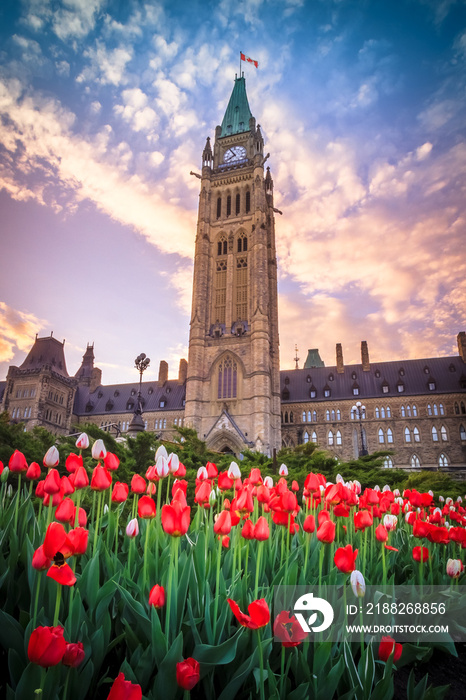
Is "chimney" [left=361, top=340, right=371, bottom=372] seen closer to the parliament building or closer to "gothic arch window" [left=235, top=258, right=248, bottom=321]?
the parliament building

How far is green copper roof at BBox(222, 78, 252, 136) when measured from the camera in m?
50.8

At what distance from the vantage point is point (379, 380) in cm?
4775

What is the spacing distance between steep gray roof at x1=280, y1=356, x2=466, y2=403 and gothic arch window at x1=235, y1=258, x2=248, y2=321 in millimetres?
14227

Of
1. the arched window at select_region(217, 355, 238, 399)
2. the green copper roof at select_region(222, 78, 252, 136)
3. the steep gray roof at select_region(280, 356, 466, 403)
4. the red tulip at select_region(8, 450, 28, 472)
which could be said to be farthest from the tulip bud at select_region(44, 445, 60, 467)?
the green copper roof at select_region(222, 78, 252, 136)

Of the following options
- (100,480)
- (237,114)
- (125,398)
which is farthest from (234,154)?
(100,480)

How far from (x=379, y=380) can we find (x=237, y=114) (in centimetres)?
3822

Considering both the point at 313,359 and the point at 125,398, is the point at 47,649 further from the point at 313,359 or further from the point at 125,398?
the point at 313,359

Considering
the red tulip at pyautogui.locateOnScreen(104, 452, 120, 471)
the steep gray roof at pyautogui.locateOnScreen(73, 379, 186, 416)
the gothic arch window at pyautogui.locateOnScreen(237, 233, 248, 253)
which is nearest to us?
the red tulip at pyautogui.locateOnScreen(104, 452, 120, 471)

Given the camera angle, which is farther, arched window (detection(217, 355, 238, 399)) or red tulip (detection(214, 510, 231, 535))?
arched window (detection(217, 355, 238, 399))

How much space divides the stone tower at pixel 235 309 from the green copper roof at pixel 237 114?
218 cm

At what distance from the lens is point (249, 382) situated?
118ft

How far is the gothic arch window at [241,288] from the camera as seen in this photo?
40.0 m

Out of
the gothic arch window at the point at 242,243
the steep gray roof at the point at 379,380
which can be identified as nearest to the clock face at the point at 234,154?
the gothic arch window at the point at 242,243

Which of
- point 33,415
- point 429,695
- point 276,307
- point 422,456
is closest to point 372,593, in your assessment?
point 429,695
